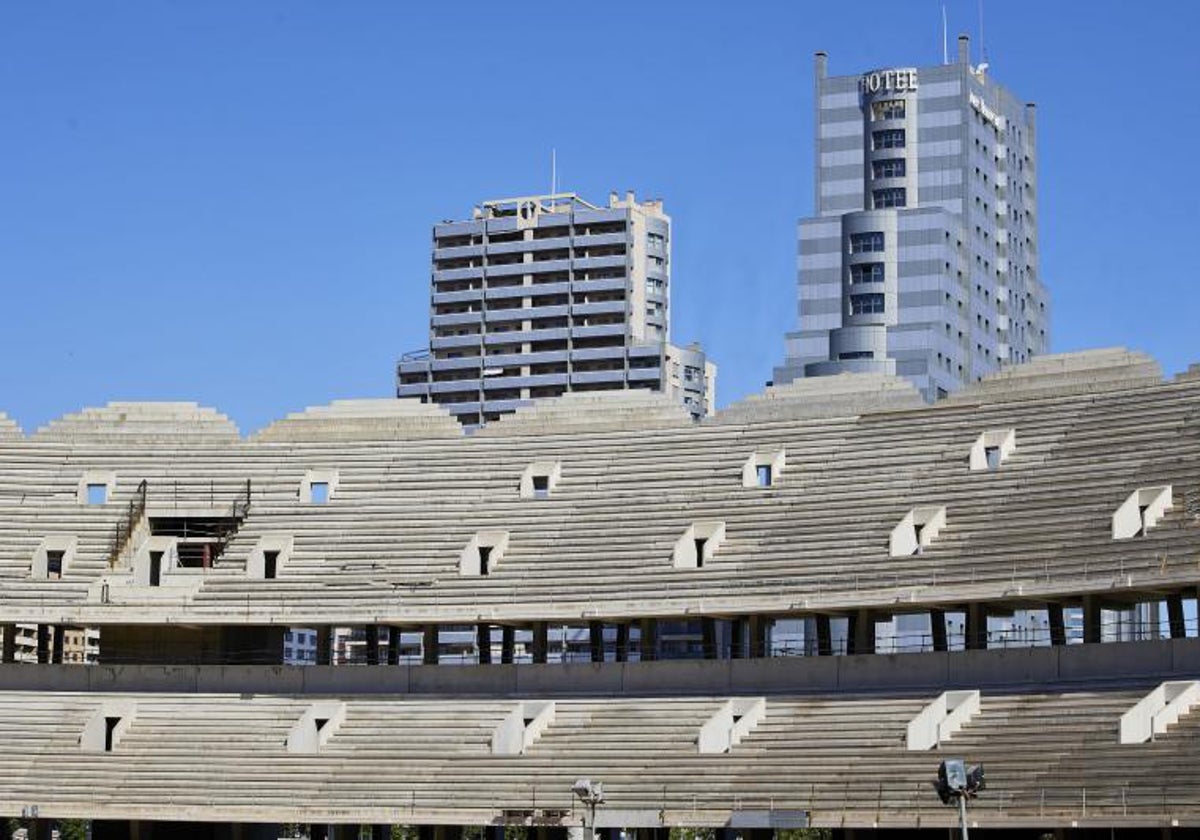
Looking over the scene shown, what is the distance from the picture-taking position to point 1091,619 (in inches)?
2338

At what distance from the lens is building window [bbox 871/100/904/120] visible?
15788cm

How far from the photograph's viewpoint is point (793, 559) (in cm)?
6512

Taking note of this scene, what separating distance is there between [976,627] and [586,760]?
11773 millimetres

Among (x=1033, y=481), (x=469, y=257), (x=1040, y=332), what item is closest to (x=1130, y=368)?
(x=1033, y=481)

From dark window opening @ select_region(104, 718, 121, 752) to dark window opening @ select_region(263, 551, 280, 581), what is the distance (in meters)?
6.78

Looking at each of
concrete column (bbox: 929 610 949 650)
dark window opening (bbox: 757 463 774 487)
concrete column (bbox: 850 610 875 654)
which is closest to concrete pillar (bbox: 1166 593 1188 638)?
concrete column (bbox: 929 610 949 650)

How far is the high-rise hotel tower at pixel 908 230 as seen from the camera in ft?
499

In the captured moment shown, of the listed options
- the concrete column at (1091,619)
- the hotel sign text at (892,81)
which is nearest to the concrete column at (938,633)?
the concrete column at (1091,619)

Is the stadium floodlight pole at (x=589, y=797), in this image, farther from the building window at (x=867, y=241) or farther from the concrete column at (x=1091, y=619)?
the building window at (x=867, y=241)

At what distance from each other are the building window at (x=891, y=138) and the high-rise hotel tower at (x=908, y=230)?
7 centimetres

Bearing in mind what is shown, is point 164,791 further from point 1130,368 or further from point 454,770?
point 1130,368

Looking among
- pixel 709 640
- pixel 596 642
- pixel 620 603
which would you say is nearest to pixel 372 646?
pixel 596 642

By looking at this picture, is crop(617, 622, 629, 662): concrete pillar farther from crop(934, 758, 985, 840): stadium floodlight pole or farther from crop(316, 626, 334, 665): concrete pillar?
crop(934, 758, 985, 840): stadium floodlight pole

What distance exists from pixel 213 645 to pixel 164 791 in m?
8.87
